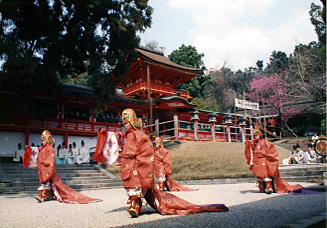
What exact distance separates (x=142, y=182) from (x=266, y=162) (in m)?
4.08

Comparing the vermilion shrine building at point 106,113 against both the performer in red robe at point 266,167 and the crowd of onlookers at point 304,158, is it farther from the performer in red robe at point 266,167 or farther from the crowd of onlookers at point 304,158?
the performer in red robe at point 266,167

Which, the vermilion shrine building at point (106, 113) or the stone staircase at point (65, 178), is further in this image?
the vermilion shrine building at point (106, 113)

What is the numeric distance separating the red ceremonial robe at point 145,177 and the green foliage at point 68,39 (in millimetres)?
7089

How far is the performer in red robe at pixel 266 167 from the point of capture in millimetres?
6844

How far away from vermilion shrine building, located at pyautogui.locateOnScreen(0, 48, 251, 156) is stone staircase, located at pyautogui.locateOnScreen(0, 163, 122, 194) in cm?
347

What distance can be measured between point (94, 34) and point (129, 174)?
919 cm

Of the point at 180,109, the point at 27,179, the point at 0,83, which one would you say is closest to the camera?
the point at 27,179

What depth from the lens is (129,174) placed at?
434cm

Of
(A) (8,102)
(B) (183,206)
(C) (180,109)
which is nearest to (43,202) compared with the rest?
(B) (183,206)

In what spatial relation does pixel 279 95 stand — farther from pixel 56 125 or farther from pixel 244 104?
pixel 56 125

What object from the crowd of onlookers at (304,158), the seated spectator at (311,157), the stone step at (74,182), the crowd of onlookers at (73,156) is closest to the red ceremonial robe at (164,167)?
the stone step at (74,182)

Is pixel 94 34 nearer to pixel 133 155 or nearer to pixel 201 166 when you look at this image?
pixel 201 166

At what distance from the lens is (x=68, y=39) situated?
11039 mm

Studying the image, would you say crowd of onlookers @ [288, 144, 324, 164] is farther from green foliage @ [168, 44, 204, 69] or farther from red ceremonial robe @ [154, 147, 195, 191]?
green foliage @ [168, 44, 204, 69]
